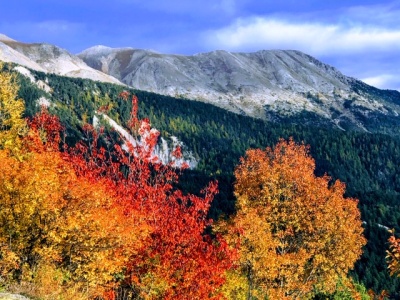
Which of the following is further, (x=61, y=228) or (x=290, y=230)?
(x=290, y=230)

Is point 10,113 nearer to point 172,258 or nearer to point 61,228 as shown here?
point 61,228

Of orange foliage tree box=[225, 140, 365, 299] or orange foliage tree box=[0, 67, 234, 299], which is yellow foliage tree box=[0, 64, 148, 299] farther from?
orange foliage tree box=[225, 140, 365, 299]

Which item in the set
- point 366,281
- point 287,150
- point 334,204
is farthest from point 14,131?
point 366,281

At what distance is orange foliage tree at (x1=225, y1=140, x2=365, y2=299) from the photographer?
46.3 m

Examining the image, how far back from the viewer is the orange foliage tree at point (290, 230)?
46344mm

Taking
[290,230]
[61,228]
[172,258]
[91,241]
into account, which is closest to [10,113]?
[61,228]

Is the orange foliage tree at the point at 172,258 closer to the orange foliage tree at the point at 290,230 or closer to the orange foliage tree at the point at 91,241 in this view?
the orange foliage tree at the point at 91,241

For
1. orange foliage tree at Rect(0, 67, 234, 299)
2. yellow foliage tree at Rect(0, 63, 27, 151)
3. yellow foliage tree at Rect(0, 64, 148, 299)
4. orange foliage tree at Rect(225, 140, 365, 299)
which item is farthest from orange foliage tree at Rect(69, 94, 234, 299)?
yellow foliage tree at Rect(0, 63, 27, 151)

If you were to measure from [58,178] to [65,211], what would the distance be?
11.4 feet

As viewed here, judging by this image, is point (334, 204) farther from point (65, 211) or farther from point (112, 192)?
point (65, 211)

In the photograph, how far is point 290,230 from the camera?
51656 millimetres

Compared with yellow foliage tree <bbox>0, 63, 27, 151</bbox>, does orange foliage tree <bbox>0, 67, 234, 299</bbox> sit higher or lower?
lower

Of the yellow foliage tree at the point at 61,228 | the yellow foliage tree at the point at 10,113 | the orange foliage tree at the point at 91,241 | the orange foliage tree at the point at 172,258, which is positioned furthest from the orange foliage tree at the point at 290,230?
the yellow foliage tree at the point at 10,113

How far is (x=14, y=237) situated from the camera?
35.6m
